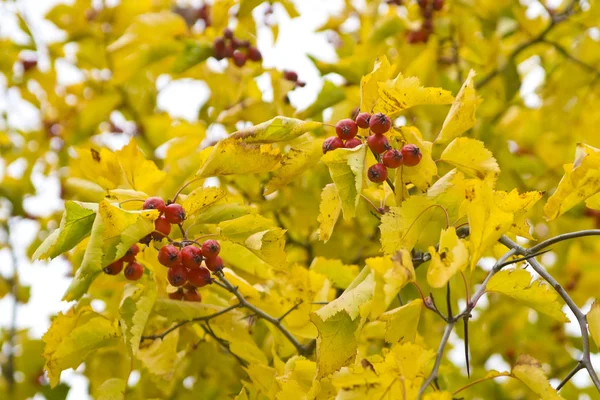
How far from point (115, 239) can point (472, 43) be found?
158cm

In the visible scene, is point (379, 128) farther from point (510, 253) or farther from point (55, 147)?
point (55, 147)

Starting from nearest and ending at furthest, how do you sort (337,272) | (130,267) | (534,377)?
(534,377)
(130,267)
(337,272)

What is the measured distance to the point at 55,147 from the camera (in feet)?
10.5

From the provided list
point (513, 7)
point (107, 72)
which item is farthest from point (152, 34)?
point (513, 7)

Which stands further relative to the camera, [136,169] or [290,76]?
[290,76]

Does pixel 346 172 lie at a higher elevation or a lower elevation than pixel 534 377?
higher

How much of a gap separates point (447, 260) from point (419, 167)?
219 millimetres

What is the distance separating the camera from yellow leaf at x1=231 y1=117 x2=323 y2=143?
3.79ft

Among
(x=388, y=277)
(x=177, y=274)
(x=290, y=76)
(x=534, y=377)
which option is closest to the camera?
(x=388, y=277)

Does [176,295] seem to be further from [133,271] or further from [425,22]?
[425,22]

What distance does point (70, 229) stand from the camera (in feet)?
3.64

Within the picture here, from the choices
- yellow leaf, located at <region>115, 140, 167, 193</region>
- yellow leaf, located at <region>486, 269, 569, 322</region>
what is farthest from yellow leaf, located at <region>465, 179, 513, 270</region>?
yellow leaf, located at <region>115, 140, 167, 193</region>

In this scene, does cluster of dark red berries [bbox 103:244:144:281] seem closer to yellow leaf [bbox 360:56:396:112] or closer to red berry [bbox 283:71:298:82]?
yellow leaf [bbox 360:56:396:112]

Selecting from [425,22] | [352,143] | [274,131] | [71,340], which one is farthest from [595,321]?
[425,22]
